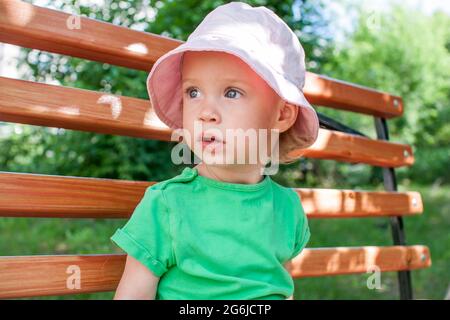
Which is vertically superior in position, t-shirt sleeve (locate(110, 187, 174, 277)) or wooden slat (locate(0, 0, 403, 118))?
wooden slat (locate(0, 0, 403, 118))

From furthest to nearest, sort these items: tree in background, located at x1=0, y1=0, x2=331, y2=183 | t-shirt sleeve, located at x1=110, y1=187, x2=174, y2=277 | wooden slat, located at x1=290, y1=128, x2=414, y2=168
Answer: tree in background, located at x1=0, y1=0, x2=331, y2=183, wooden slat, located at x1=290, y1=128, x2=414, y2=168, t-shirt sleeve, located at x1=110, y1=187, x2=174, y2=277

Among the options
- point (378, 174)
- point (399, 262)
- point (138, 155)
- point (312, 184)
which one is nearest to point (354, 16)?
point (378, 174)

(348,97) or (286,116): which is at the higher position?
(348,97)

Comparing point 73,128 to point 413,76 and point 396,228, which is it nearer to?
point 396,228

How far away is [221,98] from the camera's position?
174 cm

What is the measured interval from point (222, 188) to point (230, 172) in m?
0.08

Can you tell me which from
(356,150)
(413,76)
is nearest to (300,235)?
(356,150)

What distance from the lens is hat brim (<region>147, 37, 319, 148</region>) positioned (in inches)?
66.5

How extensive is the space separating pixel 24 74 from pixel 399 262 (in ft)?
11.4

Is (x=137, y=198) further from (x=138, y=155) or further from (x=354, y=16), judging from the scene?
(x=354, y=16)

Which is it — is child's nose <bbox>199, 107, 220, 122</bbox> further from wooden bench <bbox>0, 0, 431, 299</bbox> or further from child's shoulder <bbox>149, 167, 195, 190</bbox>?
wooden bench <bbox>0, 0, 431, 299</bbox>

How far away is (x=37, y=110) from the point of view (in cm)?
188

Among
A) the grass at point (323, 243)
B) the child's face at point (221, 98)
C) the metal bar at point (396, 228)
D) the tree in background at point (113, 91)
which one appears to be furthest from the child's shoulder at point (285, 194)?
the tree in background at point (113, 91)

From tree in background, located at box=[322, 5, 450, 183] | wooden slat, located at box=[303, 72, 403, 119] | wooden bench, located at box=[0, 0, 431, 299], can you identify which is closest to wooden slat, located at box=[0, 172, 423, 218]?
wooden bench, located at box=[0, 0, 431, 299]
